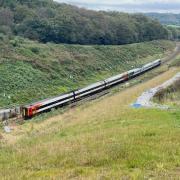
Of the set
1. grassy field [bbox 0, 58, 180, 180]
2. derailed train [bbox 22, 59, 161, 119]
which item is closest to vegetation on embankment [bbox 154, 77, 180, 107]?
derailed train [bbox 22, 59, 161, 119]

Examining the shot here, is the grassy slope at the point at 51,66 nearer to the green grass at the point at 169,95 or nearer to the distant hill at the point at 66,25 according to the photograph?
the distant hill at the point at 66,25

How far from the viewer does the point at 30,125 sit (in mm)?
45812

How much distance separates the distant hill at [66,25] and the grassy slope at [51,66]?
388 inches

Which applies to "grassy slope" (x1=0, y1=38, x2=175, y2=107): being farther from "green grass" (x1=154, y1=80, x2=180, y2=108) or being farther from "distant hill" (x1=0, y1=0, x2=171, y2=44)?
"green grass" (x1=154, y1=80, x2=180, y2=108)

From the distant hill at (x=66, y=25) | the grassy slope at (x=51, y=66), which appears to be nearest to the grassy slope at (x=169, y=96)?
the grassy slope at (x=51, y=66)

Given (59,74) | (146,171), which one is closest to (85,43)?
(59,74)

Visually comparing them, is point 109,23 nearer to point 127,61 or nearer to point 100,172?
point 127,61

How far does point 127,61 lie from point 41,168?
357 feet

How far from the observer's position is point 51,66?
91.0 meters

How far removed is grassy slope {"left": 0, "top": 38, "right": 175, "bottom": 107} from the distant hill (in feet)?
32.3

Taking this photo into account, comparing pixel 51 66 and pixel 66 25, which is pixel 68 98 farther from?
pixel 66 25

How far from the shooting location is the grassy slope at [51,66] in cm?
7062

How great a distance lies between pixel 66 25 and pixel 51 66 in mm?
38315

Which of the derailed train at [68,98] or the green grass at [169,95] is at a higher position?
the green grass at [169,95]
